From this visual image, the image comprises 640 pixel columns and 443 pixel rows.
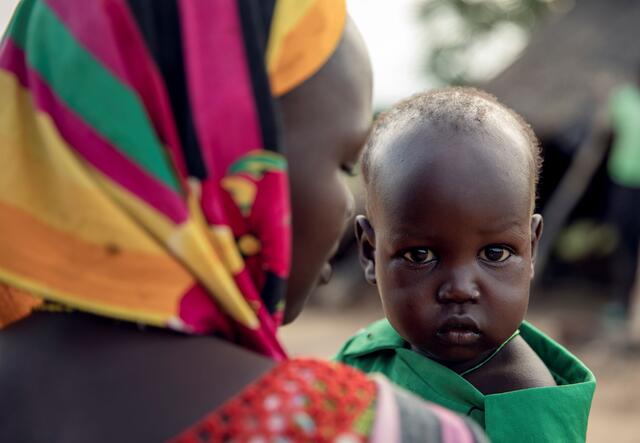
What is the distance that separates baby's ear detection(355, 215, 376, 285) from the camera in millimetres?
2383

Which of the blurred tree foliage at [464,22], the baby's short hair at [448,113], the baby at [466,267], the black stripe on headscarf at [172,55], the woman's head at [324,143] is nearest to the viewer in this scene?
the black stripe on headscarf at [172,55]

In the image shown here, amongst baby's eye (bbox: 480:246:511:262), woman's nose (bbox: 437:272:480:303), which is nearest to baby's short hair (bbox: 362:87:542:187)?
baby's eye (bbox: 480:246:511:262)

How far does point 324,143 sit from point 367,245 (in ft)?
3.21

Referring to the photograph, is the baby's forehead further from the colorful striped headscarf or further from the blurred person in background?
the blurred person in background

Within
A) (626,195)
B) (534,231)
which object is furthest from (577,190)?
(534,231)

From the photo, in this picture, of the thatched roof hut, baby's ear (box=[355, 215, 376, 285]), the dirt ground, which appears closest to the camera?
baby's ear (box=[355, 215, 376, 285])

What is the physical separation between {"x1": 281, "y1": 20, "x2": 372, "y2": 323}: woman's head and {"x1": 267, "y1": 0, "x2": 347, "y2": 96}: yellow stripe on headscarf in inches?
0.8

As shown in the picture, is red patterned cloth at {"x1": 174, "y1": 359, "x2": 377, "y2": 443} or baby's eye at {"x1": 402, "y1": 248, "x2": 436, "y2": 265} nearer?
red patterned cloth at {"x1": 174, "y1": 359, "x2": 377, "y2": 443}

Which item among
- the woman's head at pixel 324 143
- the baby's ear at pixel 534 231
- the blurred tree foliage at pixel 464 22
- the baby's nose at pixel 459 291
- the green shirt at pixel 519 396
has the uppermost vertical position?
the woman's head at pixel 324 143

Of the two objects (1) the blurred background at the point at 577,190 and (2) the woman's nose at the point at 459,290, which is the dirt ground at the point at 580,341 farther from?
(2) the woman's nose at the point at 459,290

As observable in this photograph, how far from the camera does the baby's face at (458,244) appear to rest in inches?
82.6

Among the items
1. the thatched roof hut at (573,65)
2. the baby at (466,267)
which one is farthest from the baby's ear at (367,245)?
the thatched roof hut at (573,65)

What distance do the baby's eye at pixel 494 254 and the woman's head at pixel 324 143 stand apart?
71 centimetres

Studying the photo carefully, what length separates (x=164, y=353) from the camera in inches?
51.4
